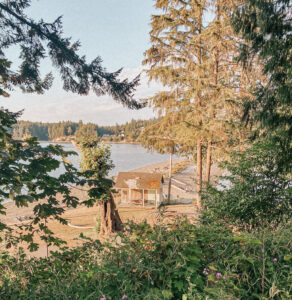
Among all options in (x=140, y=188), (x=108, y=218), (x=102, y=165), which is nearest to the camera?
(x=102, y=165)

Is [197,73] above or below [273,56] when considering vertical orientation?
above

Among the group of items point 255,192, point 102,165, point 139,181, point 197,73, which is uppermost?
point 197,73

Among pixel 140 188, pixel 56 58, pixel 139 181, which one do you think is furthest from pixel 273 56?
pixel 139 181

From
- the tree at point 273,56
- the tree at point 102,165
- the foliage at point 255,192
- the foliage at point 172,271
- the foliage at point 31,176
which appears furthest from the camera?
the tree at point 102,165

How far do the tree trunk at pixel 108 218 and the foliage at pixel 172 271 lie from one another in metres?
10.7

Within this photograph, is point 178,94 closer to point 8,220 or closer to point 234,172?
point 234,172

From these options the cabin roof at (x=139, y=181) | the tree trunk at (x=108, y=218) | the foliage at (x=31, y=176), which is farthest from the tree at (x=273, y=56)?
the cabin roof at (x=139, y=181)

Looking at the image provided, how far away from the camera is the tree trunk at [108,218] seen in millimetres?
13023

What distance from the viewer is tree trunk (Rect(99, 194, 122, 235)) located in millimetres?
13023

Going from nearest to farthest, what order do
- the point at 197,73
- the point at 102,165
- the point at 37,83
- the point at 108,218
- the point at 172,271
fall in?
the point at 172,271 → the point at 37,83 → the point at 197,73 → the point at 102,165 → the point at 108,218

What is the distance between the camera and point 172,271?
1.96 meters

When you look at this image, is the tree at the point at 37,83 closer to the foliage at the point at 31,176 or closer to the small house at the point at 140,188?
the foliage at the point at 31,176

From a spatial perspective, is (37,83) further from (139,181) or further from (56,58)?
(139,181)

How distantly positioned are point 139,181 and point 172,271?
18571 mm
